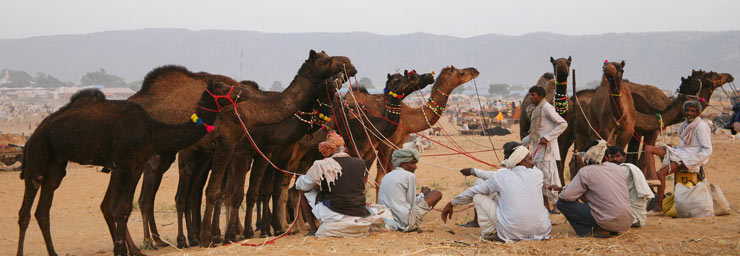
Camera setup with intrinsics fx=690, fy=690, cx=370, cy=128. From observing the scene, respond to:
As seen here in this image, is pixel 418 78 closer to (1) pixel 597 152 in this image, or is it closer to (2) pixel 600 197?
(1) pixel 597 152

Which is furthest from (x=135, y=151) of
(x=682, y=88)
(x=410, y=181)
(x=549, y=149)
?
(x=682, y=88)

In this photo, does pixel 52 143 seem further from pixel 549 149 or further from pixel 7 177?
pixel 7 177


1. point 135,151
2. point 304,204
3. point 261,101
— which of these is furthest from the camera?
point 261,101

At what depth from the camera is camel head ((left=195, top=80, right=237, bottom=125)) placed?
8.27m

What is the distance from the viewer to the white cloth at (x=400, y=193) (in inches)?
347

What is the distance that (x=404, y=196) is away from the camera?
29.3 ft

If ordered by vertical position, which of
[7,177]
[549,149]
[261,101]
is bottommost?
[7,177]

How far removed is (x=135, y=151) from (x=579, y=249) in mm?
5131

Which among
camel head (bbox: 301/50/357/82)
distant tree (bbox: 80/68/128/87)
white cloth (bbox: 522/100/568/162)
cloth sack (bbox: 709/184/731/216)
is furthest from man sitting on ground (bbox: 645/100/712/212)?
distant tree (bbox: 80/68/128/87)

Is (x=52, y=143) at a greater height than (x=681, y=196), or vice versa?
(x=52, y=143)

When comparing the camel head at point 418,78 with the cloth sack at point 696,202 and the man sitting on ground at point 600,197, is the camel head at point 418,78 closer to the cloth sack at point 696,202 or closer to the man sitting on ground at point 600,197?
the man sitting on ground at point 600,197

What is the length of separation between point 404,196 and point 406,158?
0.50 meters

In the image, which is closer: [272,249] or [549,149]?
[272,249]

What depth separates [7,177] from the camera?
1859 cm
